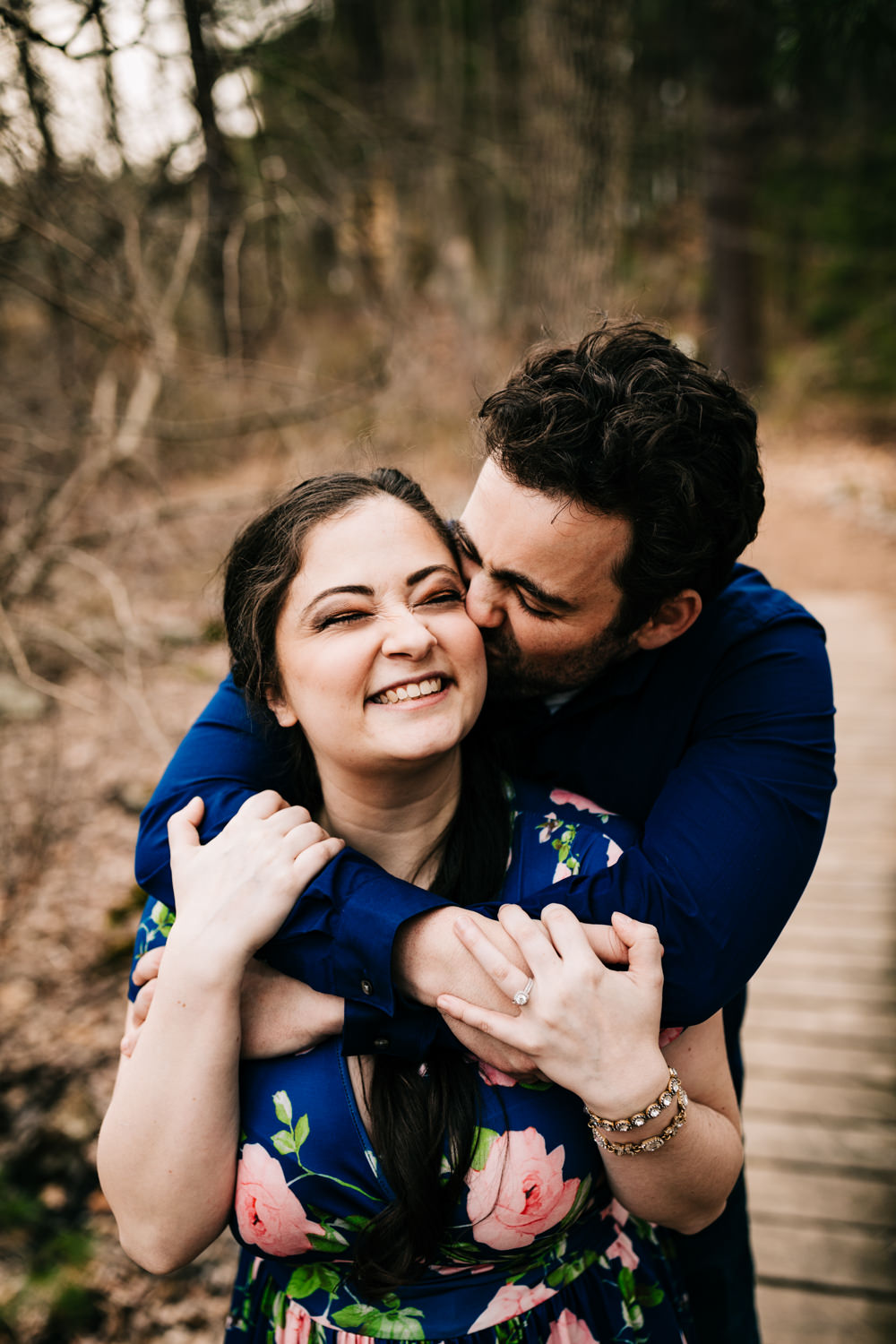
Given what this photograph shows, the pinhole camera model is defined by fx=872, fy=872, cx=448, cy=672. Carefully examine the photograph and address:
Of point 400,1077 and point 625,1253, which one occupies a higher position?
point 400,1077

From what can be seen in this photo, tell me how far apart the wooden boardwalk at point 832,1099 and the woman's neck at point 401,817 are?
185cm

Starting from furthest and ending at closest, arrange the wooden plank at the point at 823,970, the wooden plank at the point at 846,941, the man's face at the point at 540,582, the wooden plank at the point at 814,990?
the wooden plank at the point at 846,941
the wooden plank at the point at 823,970
the wooden plank at the point at 814,990
the man's face at the point at 540,582

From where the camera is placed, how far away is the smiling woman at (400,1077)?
3.90 ft

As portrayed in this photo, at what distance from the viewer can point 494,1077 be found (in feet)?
4.19

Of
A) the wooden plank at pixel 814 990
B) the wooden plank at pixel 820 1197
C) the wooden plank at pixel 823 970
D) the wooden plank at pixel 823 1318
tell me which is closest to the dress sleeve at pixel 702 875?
the wooden plank at pixel 823 1318

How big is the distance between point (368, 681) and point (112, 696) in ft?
15.1

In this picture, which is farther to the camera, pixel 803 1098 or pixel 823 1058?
pixel 823 1058

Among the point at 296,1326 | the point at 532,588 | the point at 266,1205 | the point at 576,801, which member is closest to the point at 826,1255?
the point at 296,1326

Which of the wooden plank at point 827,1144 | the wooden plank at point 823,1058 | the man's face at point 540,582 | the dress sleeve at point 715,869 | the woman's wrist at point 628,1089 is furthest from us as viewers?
the wooden plank at point 823,1058

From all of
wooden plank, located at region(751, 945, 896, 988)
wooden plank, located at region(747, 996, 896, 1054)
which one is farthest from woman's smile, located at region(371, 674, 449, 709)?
wooden plank, located at region(751, 945, 896, 988)

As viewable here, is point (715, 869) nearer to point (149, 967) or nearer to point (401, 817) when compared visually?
point (401, 817)

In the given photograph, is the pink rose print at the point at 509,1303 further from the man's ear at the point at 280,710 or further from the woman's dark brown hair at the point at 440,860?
the man's ear at the point at 280,710

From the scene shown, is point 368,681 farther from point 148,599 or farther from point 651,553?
point 148,599

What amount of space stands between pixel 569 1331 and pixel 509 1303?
123 mm
